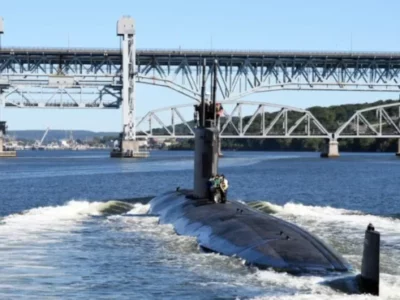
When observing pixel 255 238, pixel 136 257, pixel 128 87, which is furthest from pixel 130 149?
pixel 255 238

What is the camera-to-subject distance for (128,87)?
341 ft

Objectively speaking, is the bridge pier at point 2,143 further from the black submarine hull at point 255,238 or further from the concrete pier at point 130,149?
the black submarine hull at point 255,238

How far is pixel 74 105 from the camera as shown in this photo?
104188 mm

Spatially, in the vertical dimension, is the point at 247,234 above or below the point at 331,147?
above

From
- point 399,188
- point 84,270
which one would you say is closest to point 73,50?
point 399,188

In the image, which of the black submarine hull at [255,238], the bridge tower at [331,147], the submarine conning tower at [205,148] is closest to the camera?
the black submarine hull at [255,238]

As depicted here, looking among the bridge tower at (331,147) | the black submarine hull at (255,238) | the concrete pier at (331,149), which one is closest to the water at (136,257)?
the black submarine hull at (255,238)

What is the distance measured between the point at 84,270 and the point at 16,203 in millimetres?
22643

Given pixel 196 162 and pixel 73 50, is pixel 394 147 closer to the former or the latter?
pixel 73 50

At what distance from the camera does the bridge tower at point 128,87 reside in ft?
342

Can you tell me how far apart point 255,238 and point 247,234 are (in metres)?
0.56

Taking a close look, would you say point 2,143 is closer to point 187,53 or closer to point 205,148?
point 187,53

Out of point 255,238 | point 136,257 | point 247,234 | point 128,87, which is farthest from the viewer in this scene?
point 128,87

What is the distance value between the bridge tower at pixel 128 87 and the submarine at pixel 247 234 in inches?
3020
